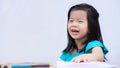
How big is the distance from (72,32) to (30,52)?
0.59 m

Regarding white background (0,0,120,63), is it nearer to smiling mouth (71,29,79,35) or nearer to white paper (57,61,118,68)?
smiling mouth (71,29,79,35)

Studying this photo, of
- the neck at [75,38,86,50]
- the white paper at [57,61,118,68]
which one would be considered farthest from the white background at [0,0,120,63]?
the white paper at [57,61,118,68]

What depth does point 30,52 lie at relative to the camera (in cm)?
133

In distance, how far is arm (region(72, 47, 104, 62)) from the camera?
2.00 feet

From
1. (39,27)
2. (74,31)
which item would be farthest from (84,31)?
(39,27)

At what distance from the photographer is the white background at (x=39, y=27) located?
1327 mm

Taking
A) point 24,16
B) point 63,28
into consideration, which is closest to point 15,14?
point 24,16

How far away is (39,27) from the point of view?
136 cm

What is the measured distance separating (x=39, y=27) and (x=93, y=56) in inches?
28.5

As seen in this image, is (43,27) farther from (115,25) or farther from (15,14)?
(115,25)

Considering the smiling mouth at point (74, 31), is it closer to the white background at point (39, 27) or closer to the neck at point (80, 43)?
Result: the neck at point (80, 43)

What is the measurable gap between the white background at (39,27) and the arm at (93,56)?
60cm

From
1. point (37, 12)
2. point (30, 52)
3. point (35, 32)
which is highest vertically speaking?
point (37, 12)

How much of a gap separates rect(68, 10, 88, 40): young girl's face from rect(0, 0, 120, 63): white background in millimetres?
534
